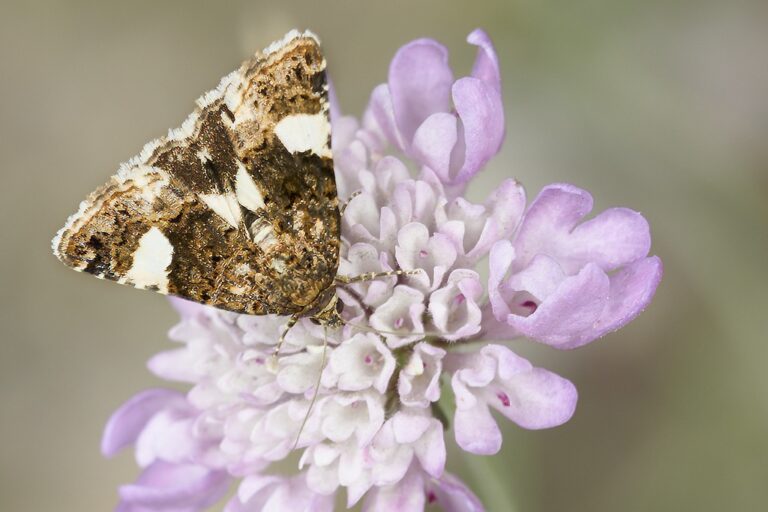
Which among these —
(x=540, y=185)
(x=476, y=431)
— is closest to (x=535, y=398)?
(x=476, y=431)

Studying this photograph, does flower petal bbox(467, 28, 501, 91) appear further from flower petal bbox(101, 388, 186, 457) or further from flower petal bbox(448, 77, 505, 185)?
flower petal bbox(101, 388, 186, 457)

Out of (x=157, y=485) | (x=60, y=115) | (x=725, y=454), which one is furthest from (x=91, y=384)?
(x=725, y=454)

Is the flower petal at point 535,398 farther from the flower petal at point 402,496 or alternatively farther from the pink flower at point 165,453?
the pink flower at point 165,453

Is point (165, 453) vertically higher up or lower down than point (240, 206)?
lower down

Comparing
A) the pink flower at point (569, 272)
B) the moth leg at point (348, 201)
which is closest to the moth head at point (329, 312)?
the moth leg at point (348, 201)

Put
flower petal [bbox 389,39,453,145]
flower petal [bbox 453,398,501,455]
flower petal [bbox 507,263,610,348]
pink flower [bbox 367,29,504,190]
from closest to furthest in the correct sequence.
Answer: flower petal [bbox 507,263,610,348] < flower petal [bbox 453,398,501,455] < pink flower [bbox 367,29,504,190] < flower petal [bbox 389,39,453,145]

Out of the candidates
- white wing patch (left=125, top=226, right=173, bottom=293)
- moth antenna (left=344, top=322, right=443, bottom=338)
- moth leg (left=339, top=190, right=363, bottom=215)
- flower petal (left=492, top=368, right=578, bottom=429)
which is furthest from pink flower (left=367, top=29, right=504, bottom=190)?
white wing patch (left=125, top=226, right=173, bottom=293)

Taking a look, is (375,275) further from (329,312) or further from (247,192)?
(247,192)
